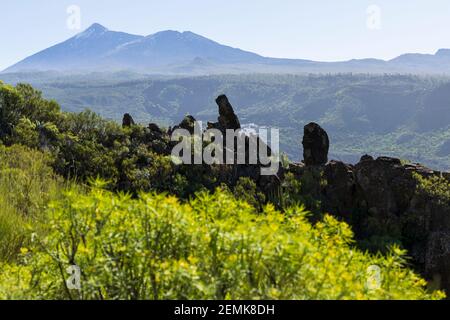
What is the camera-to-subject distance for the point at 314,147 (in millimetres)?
24297

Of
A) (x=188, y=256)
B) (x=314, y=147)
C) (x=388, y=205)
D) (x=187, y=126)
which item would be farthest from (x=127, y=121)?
(x=188, y=256)

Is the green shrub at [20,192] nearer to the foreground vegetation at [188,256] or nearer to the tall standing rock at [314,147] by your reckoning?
the foreground vegetation at [188,256]

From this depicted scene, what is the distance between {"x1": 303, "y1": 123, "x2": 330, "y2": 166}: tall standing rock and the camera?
79.1ft

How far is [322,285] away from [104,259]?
6.61 feet

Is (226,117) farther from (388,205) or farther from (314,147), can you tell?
(388,205)

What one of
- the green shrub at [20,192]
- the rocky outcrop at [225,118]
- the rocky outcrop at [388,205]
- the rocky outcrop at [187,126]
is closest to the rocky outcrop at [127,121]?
the rocky outcrop at [187,126]

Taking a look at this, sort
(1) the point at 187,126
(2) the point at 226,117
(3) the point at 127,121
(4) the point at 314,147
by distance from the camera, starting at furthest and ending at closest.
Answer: (2) the point at 226,117
(1) the point at 187,126
(3) the point at 127,121
(4) the point at 314,147

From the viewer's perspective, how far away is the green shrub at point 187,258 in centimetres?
494

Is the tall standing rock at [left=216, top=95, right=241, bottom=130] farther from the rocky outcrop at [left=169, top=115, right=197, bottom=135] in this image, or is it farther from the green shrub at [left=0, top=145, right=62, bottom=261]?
the green shrub at [left=0, top=145, right=62, bottom=261]

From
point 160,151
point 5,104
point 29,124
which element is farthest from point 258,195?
point 5,104

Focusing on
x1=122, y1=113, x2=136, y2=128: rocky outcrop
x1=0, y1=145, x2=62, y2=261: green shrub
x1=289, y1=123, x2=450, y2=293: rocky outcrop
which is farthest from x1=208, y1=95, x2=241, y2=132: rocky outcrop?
x1=0, y1=145, x2=62, y2=261: green shrub

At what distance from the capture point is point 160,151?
74.7 feet

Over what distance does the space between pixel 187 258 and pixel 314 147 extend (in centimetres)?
1967

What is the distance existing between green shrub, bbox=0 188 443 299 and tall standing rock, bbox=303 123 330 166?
18.3 m
